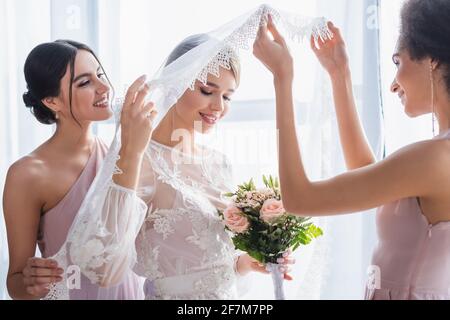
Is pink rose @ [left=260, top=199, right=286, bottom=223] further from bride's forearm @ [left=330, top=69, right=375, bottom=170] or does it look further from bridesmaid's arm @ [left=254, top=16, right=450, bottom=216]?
bride's forearm @ [left=330, top=69, right=375, bottom=170]

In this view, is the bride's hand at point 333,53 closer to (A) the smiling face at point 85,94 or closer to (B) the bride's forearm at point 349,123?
(B) the bride's forearm at point 349,123

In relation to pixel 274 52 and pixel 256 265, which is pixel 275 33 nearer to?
pixel 274 52

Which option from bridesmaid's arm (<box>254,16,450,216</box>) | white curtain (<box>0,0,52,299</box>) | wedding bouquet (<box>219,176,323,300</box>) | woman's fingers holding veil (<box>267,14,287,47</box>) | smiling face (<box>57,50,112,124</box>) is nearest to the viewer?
bridesmaid's arm (<box>254,16,450,216</box>)

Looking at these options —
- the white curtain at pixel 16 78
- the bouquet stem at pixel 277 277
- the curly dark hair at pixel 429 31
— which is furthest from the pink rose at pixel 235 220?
the white curtain at pixel 16 78

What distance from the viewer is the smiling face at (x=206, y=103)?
1.58 metres

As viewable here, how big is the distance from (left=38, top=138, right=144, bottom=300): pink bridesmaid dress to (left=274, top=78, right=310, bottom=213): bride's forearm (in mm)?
643

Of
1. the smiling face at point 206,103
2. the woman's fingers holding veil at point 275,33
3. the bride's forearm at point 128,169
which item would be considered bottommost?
the bride's forearm at point 128,169

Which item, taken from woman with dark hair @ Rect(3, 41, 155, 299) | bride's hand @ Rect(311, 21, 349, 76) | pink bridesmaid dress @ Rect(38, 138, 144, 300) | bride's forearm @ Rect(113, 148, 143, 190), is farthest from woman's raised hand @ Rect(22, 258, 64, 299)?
bride's hand @ Rect(311, 21, 349, 76)

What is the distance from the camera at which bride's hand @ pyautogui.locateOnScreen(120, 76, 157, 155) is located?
1.38m

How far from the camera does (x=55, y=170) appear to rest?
5.67 ft

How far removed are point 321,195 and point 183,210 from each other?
416 mm

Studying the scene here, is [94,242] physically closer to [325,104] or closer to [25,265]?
[25,265]

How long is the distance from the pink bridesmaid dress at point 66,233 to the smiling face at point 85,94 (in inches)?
8.3

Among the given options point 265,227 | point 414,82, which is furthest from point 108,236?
point 414,82
